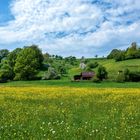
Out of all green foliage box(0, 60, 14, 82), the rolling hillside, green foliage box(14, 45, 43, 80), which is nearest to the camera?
the rolling hillside

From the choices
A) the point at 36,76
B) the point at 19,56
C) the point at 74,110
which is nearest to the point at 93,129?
the point at 74,110

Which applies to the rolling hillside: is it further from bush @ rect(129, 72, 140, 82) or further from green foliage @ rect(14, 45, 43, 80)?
green foliage @ rect(14, 45, 43, 80)

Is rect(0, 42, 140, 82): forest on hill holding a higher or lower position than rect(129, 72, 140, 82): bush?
higher

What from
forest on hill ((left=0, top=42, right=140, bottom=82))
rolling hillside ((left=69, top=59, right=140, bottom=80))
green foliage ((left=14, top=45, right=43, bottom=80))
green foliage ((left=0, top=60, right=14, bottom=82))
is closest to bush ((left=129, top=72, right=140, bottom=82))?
forest on hill ((left=0, top=42, right=140, bottom=82))

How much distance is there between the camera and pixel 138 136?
1427cm

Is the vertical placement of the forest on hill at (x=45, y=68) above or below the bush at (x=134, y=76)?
above

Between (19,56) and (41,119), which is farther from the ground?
(19,56)

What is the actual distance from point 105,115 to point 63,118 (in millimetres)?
2615

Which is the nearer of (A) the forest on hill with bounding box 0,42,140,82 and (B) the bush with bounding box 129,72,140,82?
(B) the bush with bounding box 129,72,140,82

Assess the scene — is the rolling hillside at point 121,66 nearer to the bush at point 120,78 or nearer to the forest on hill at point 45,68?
the forest on hill at point 45,68

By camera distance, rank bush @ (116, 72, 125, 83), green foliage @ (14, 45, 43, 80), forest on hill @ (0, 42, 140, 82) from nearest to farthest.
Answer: bush @ (116, 72, 125, 83)
forest on hill @ (0, 42, 140, 82)
green foliage @ (14, 45, 43, 80)

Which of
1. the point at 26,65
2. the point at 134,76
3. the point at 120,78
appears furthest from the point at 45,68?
the point at 120,78

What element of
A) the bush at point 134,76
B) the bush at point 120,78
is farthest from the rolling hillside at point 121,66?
the bush at point 120,78

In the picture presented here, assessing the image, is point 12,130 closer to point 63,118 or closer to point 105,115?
point 63,118
